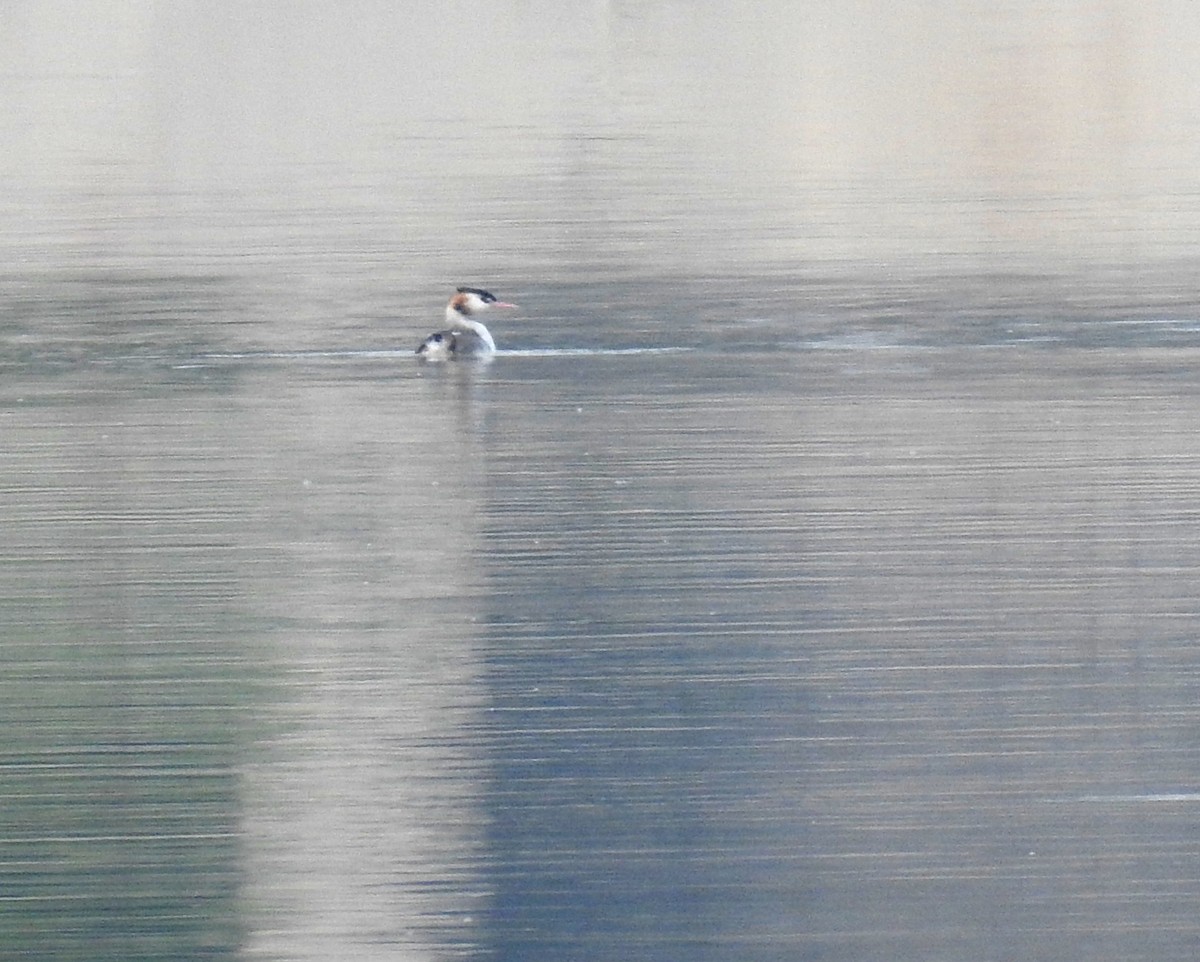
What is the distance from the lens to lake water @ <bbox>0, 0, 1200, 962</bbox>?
359 centimetres

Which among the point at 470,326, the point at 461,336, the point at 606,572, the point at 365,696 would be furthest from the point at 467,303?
the point at 365,696

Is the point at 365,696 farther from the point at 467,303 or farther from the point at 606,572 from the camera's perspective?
the point at 467,303

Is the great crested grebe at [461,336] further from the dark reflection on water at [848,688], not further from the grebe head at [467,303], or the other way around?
the dark reflection on water at [848,688]

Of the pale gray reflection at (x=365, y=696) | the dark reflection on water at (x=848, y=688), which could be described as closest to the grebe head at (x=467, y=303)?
the pale gray reflection at (x=365, y=696)

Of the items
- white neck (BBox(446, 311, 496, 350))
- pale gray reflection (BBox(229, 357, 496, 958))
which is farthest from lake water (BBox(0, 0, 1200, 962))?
white neck (BBox(446, 311, 496, 350))

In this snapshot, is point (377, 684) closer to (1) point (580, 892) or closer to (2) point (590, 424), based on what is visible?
(1) point (580, 892)

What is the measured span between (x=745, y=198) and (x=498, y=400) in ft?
16.1

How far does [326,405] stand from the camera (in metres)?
7.43

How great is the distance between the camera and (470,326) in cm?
851

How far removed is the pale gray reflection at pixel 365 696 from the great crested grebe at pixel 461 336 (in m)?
1.20

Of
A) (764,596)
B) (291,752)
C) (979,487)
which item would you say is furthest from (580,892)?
(979,487)

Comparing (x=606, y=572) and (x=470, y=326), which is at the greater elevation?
(x=606, y=572)

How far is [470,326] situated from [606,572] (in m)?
3.43

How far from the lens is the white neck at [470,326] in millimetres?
8375
